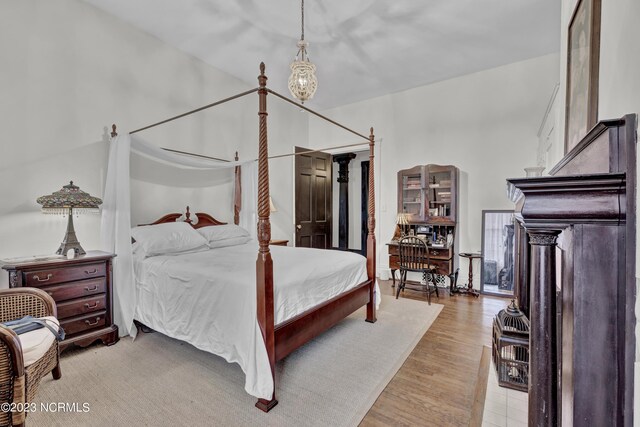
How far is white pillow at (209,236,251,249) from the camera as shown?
3622 mm

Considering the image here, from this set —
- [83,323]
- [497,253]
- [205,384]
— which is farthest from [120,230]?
[497,253]

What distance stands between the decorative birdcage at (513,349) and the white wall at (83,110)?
359 centimetres

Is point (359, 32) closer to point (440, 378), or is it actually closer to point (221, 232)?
point (221, 232)

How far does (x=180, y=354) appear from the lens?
8.38 ft

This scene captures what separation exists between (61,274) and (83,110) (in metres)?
1.62

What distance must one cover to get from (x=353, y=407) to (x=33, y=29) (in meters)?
4.03

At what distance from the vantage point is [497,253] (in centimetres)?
405

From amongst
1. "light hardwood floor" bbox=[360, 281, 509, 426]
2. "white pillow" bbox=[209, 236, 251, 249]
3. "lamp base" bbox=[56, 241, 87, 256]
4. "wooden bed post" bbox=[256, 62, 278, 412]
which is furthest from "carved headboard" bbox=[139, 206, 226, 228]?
"light hardwood floor" bbox=[360, 281, 509, 426]

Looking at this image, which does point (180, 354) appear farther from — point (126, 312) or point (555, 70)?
point (555, 70)

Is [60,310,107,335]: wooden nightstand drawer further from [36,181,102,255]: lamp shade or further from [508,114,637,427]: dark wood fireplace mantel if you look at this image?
[508,114,637,427]: dark wood fireplace mantel

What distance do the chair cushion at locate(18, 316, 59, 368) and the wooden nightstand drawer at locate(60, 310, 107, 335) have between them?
725 mm

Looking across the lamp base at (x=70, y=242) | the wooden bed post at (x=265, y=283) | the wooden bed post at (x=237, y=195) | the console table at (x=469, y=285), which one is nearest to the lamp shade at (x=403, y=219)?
the console table at (x=469, y=285)

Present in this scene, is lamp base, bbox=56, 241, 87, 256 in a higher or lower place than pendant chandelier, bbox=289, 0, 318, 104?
lower

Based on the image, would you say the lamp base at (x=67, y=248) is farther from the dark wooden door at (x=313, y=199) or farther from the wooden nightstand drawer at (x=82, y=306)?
the dark wooden door at (x=313, y=199)
